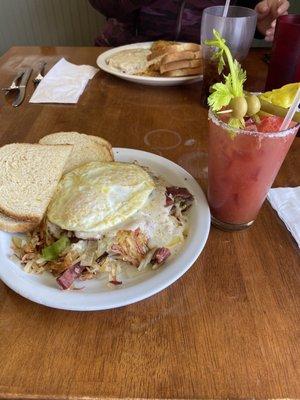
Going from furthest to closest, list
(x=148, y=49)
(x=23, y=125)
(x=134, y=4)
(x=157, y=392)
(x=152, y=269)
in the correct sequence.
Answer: (x=134, y=4)
(x=148, y=49)
(x=23, y=125)
(x=152, y=269)
(x=157, y=392)

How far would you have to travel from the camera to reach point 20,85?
5.15ft

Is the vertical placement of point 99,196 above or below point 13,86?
above

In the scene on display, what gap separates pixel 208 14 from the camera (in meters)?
1.37

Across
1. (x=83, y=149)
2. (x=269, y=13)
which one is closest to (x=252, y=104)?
(x=83, y=149)

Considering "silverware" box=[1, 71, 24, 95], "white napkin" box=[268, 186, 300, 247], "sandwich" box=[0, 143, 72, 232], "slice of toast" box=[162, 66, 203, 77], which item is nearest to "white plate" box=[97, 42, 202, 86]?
"slice of toast" box=[162, 66, 203, 77]

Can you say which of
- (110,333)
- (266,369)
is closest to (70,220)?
(110,333)

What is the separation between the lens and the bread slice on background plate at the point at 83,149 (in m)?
1.03

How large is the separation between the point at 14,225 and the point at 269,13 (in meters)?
1.63

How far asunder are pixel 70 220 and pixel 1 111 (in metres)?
0.86

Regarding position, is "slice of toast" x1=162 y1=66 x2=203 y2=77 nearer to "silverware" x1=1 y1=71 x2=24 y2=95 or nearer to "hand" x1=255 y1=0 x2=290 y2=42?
"hand" x1=255 y1=0 x2=290 y2=42

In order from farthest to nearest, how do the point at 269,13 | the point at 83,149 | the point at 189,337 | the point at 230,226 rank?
the point at 269,13, the point at 83,149, the point at 230,226, the point at 189,337

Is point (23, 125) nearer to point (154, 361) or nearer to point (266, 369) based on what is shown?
point (154, 361)

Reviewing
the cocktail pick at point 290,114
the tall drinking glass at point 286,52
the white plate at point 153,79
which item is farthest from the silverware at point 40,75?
the cocktail pick at point 290,114

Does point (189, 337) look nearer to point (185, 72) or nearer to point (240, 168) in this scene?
point (240, 168)
